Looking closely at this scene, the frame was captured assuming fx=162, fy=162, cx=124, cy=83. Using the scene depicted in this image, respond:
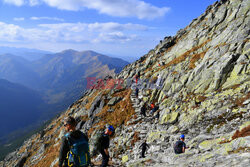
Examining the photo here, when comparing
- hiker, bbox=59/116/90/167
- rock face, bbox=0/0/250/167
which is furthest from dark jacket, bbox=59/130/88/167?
rock face, bbox=0/0/250/167

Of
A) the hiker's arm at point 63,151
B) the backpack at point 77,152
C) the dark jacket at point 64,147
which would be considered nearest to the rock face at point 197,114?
the backpack at point 77,152

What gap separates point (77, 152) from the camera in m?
5.83

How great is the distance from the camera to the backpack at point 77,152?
19.0ft

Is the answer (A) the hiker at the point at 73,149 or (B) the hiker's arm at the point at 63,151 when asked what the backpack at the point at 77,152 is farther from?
(B) the hiker's arm at the point at 63,151

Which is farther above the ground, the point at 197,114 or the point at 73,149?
the point at 73,149

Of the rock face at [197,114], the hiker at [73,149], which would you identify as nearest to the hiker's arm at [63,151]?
the hiker at [73,149]

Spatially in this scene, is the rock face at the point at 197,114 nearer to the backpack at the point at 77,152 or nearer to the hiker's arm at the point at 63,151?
the backpack at the point at 77,152

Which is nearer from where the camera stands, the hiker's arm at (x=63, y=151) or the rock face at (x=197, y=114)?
the hiker's arm at (x=63, y=151)

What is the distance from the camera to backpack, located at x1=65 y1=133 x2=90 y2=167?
580 cm

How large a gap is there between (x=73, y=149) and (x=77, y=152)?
7.1 inches

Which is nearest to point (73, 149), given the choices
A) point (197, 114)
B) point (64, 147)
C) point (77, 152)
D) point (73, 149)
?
point (73, 149)

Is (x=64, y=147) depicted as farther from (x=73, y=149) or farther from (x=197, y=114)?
(x=197, y=114)

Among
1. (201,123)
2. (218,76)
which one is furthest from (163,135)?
(218,76)

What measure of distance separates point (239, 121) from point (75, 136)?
15431 mm
